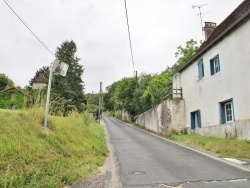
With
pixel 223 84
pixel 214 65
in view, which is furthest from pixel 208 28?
pixel 223 84

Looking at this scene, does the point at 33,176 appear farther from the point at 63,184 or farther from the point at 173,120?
the point at 173,120

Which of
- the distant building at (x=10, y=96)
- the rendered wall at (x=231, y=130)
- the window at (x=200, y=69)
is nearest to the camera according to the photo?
the rendered wall at (x=231, y=130)

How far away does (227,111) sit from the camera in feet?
48.6

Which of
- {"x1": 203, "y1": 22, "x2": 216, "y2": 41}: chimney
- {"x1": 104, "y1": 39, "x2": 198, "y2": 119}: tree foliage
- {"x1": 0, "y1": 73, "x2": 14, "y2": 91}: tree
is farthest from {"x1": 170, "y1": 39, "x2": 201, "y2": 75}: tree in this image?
{"x1": 0, "y1": 73, "x2": 14, "y2": 91}: tree

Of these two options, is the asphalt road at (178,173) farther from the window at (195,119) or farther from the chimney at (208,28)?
the chimney at (208,28)

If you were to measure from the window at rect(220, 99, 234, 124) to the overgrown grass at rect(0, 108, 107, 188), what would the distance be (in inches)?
347

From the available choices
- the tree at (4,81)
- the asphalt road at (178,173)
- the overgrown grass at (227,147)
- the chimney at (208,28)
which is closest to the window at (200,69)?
the chimney at (208,28)

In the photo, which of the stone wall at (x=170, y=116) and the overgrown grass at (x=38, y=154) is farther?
the stone wall at (x=170, y=116)

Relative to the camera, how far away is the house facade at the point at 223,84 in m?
12.8

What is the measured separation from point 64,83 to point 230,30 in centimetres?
2494

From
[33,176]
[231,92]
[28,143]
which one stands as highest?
[231,92]

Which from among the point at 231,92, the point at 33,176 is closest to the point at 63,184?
the point at 33,176

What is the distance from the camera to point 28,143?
21.7 feet

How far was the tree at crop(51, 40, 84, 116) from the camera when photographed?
3438 cm
